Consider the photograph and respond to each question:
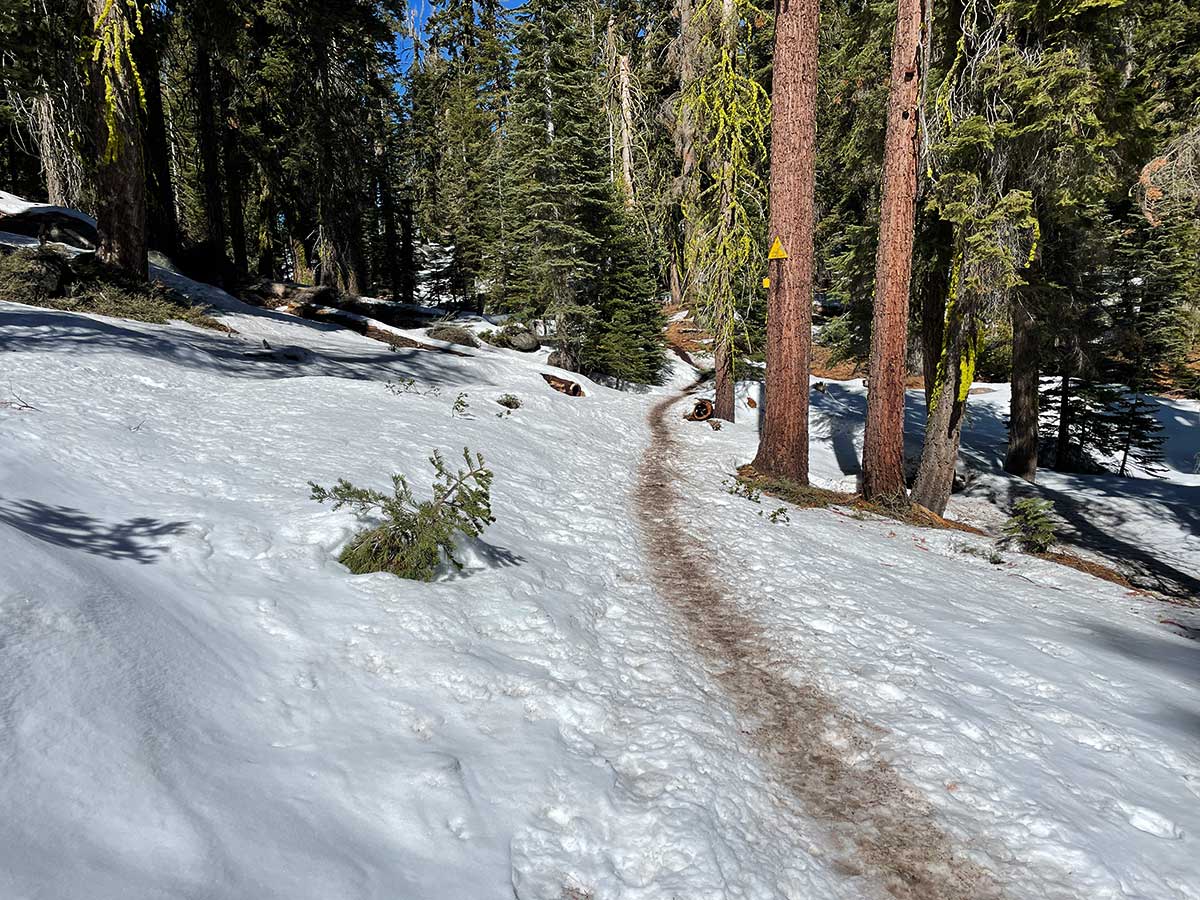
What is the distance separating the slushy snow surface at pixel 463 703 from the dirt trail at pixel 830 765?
4.4 inches

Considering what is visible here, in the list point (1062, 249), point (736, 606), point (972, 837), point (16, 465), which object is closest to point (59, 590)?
point (16, 465)

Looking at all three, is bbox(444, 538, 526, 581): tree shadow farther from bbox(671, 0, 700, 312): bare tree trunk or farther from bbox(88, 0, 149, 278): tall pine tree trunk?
bbox(88, 0, 149, 278): tall pine tree trunk

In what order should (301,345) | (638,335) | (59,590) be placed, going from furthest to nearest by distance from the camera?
(638,335), (301,345), (59,590)

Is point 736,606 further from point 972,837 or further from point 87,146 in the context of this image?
point 87,146

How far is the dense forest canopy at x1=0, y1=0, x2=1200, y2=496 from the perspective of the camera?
8.69 meters

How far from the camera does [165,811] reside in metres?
1.73

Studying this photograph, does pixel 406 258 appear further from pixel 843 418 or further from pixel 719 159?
pixel 719 159

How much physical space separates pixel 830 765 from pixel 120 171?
1620 centimetres

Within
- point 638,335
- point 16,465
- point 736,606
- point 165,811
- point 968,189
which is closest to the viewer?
point 165,811

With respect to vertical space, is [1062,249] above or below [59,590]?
above

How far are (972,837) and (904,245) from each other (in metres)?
8.65

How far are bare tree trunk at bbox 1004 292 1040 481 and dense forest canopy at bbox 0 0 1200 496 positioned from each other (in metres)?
0.06

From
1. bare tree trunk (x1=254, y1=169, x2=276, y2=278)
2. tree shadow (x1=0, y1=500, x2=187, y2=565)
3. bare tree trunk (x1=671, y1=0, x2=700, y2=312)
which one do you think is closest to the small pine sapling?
bare tree trunk (x1=671, y1=0, x2=700, y2=312)

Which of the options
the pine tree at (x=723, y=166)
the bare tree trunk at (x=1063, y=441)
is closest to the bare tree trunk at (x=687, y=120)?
the pine tree at (x=723, y=166)
